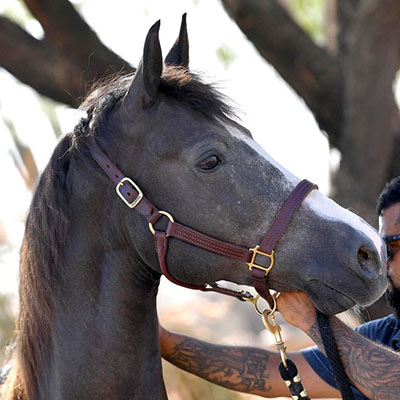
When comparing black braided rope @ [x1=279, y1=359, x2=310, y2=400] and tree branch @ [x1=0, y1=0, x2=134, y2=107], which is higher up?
tree branch @ [x1=0, y1=0, x2=134, y2=107]

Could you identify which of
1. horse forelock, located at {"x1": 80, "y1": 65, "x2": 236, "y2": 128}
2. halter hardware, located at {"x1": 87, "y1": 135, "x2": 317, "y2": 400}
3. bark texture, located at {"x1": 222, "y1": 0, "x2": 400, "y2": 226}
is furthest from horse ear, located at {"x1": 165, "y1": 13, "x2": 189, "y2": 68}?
bark texture, located at {"x1": 222, "y1": 0, "x2": 400, "y2": 226}

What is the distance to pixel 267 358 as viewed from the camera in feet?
10.5

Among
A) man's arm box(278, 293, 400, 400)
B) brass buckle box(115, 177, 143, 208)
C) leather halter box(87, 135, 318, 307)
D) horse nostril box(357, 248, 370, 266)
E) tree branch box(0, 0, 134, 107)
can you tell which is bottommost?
man's arm box(278, 293, 400, 400)

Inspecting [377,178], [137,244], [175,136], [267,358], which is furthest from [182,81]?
[377,178]

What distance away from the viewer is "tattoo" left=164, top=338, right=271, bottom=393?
10.3ft

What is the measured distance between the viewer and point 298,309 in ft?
8.41

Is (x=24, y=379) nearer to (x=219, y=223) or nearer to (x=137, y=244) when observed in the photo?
(x=137, y=244)

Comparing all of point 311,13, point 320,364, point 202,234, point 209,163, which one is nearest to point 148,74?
point 209,163

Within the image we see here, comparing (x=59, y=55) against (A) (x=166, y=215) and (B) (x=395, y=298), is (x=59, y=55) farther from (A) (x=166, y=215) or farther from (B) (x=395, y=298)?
(B) (x=395, y=298)

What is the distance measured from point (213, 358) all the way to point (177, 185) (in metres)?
1.01

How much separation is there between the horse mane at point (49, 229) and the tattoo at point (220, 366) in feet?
2.31

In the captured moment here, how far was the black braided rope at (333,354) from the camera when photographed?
250 centimetres

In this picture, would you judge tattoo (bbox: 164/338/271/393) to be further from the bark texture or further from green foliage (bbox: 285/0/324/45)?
green foliage (bbox: 285/0/324/45)

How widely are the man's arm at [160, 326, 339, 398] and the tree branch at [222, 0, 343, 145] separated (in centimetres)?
390
